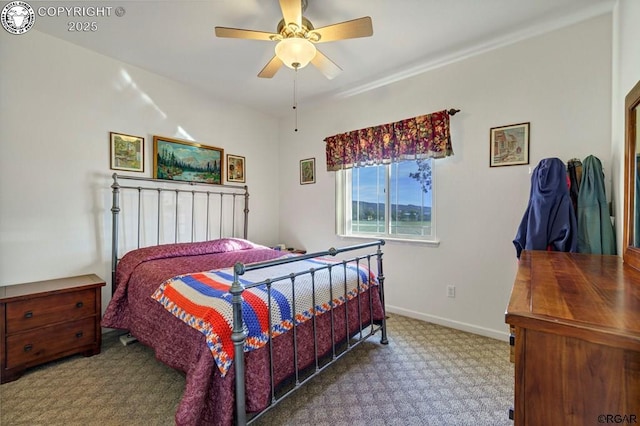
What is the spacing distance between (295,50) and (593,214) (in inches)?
88.4

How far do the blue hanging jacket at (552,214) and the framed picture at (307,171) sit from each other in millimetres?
2500

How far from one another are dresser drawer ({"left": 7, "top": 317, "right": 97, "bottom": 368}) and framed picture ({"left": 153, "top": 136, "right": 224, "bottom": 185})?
155cm

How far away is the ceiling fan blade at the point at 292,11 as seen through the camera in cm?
170

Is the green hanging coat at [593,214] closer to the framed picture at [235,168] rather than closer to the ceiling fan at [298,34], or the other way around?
the ceiling fan at [298,34]

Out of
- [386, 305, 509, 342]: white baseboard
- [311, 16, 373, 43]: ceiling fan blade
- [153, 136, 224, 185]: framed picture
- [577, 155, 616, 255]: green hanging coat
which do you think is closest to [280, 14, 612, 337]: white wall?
[386, 305, 509, 342]: white baseboard

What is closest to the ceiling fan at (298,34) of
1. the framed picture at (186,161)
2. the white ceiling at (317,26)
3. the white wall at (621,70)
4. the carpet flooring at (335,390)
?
the white ceiling at (317,26)

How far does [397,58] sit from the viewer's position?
277 cm

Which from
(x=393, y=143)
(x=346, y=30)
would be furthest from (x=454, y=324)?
(x=346, y=30)

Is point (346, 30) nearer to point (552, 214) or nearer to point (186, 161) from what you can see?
point (552, 214)

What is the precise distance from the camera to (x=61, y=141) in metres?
2.49

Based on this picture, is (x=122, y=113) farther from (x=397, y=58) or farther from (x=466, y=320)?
(x=466, y=320)

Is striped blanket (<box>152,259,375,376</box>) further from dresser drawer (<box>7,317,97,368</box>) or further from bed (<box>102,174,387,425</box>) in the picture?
dresser drawer (<box>7,317,97,368</box>)

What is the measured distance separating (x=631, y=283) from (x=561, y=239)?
1057 millimetres

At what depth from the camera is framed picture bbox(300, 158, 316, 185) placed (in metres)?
3.93
